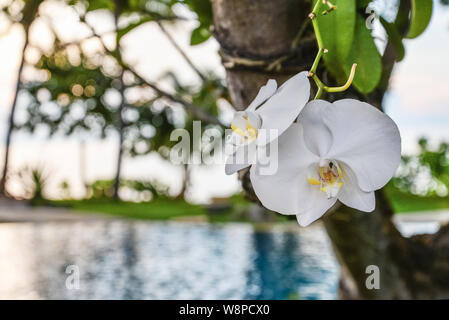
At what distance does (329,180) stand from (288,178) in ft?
0.07

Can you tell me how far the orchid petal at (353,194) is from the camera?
0.94 feet

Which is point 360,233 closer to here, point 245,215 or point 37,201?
point 245,215

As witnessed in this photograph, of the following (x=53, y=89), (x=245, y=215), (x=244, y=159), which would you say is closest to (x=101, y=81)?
(x=53, y=89)

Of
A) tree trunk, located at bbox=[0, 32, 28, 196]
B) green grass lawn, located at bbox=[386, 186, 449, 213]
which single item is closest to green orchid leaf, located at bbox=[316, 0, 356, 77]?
green grass lawn, located at bbox=[386, 186, 449, 213]

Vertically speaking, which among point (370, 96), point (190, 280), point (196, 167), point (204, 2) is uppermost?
point (204, 2)

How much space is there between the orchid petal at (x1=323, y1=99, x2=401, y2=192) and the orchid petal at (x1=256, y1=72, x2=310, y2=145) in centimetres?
2

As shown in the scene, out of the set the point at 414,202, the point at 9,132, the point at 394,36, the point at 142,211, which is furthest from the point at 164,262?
the point at 9,132

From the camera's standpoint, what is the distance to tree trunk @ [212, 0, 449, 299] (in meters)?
0.65

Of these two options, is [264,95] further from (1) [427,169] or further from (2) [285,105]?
(1) [427,169]

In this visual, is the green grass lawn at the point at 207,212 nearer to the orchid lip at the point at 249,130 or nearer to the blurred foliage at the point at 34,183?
the blurred foliage at the point at 34,183

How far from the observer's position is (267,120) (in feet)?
0.88

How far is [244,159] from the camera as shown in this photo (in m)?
0.27

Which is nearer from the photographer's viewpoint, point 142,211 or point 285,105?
point 285,105
